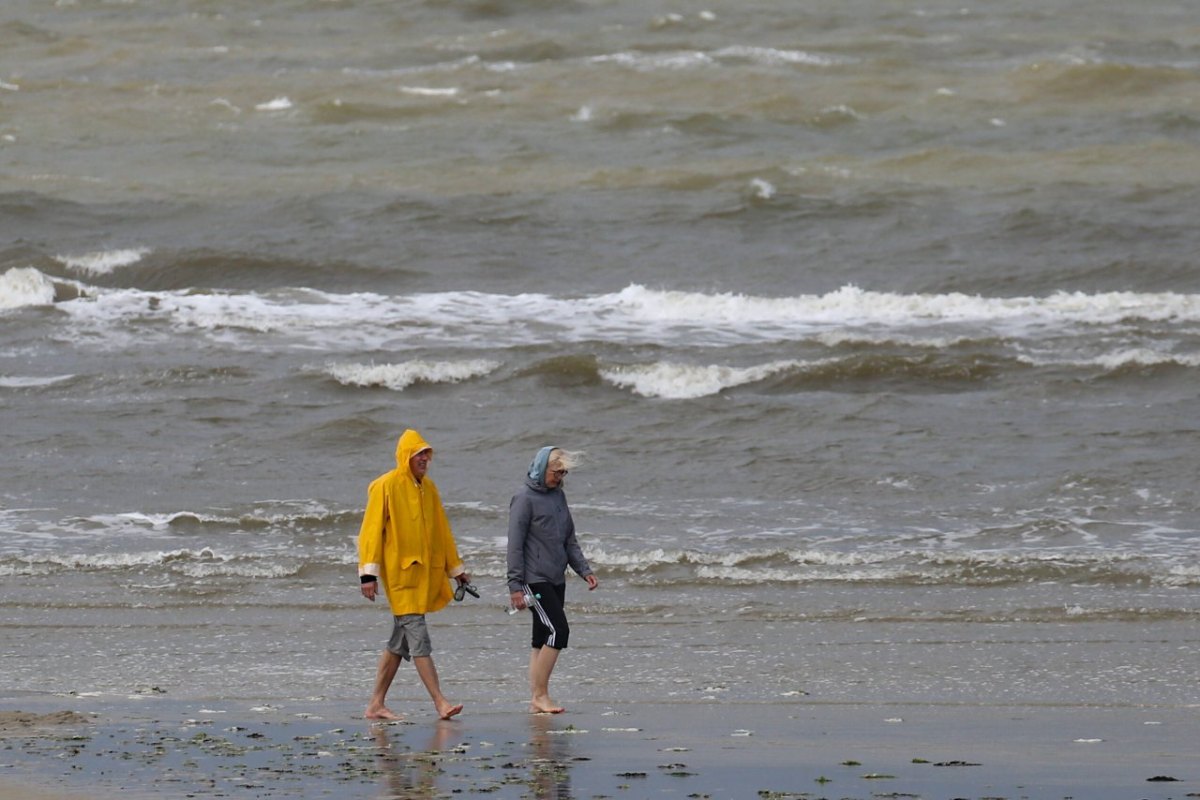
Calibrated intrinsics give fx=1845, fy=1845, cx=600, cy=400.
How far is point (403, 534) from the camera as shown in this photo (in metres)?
8.39

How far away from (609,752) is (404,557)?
60.3 inches

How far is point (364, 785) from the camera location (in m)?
6.77

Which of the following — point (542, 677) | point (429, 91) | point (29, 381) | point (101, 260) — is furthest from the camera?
point (429, 91)

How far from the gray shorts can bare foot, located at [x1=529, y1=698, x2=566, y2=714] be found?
54cm

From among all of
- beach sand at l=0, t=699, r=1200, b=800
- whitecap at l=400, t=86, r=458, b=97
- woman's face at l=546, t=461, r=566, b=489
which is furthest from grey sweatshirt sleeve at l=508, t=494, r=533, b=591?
whitecap at l=400, t=86, r=458, b=97

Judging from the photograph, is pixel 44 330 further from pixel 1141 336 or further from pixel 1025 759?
pixel 1025 759

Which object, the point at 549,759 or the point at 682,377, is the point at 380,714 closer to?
the point at 549,759

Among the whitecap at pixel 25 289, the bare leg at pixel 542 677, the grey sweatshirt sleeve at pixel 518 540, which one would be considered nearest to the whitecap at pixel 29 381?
the whitecap at pixel 25 289

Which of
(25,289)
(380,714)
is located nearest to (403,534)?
(380,714)

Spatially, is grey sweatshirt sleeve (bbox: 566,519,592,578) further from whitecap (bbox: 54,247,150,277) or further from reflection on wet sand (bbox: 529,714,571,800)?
whitecap (bbox: 54,247,150,277)

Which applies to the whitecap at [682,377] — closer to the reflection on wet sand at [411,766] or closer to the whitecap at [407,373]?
the whitecap at [407,373]

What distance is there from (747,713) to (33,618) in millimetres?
4867

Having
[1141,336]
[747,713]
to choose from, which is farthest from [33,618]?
[1141,336]

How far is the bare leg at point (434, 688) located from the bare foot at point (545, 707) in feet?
1.12
